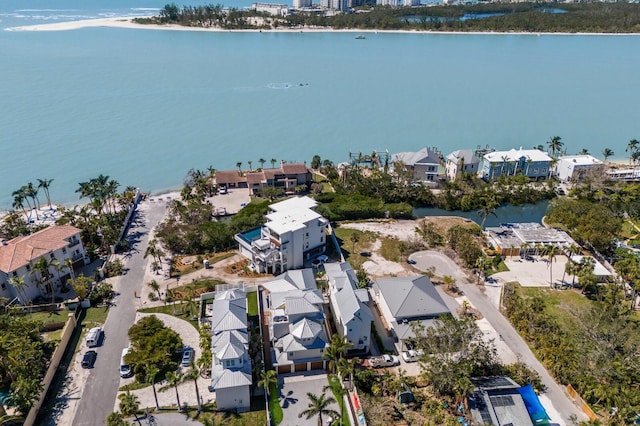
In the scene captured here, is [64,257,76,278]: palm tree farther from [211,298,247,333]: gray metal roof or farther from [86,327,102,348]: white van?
[211,298,247,333]: gray metal roof

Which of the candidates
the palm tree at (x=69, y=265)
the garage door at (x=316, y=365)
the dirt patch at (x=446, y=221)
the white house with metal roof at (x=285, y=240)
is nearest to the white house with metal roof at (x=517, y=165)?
the dirt patch at (x=446, y=221)

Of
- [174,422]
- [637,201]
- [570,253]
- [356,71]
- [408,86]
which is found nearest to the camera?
[174,422]

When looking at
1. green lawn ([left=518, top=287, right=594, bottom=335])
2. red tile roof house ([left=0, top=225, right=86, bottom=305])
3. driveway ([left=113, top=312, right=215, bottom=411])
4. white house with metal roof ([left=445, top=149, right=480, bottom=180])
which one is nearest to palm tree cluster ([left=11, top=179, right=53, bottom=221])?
red tile roof house ([left=0, top=225, right=86, bottom=305])

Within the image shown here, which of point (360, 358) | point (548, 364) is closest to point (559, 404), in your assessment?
point (548, 364)

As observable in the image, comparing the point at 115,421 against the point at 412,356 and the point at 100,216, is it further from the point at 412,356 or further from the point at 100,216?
the point at 100,216

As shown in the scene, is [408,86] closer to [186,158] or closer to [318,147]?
[318,147]

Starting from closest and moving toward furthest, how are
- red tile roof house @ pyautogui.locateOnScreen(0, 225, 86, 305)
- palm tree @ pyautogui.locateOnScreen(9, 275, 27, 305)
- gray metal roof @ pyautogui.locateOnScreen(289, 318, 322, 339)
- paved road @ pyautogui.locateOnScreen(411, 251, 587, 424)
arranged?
paved road @ pyautogui.locateOnScreen(411, 251, 587, 424) → gray metal roof @ pyautogui.locateOnScreen(289, 318, 322, 339) → palm tree @ pyautogui.locateOnScreen(9, 275, 27, 305) → red tile roof house @ pyautogui.locateOnScreen(0, 225, 86, 305)
